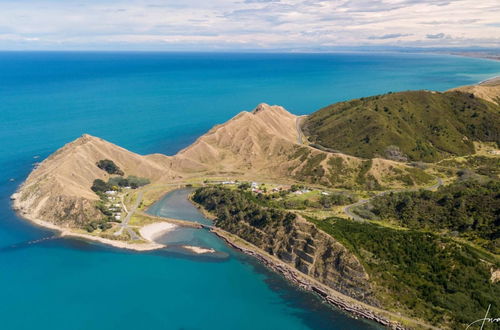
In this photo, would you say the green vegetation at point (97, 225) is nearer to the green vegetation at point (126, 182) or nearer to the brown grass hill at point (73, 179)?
the brown grass hill at point (73, 179)

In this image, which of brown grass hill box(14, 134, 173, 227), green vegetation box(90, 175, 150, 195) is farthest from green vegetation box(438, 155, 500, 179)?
green vegetation box(90, 175, 150, 195)

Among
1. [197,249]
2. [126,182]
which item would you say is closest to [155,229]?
[197,249]

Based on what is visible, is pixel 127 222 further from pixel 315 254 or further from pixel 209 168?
pixel 315 254

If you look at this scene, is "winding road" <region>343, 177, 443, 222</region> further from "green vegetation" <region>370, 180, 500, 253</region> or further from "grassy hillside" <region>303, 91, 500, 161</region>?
"grassy hillside" <region>303, 91, 500, 161</region>

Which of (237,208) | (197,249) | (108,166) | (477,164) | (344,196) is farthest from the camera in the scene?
(477,164)

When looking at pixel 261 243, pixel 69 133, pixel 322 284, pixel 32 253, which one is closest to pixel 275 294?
pixel 322 284

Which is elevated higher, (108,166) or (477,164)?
(477,164)

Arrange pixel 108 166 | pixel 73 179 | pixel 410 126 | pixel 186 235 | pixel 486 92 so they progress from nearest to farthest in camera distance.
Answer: pixel 186 235 < pixel 73 179 < pixel 108 166 < pixel 410 126 < pixel 486 92

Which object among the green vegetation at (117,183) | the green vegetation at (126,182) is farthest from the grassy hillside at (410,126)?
the green vegetation at (126,182)
